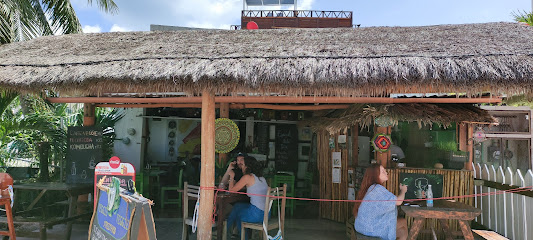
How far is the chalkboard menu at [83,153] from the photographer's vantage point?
6.97 m

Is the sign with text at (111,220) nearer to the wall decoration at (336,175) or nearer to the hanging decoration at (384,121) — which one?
the hanging decoration at (384,121)

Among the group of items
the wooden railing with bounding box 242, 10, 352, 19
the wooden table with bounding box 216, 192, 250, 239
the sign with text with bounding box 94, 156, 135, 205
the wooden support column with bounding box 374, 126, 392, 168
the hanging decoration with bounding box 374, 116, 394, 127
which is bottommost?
the wooden table with bounding box 216, 192, 250, 239

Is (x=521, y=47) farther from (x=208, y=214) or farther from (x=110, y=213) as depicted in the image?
(x=110, y=213)

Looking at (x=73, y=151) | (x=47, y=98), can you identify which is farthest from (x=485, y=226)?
(x=47, y=98)

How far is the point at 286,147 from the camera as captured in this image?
34.3 feet

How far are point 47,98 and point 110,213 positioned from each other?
168 inches

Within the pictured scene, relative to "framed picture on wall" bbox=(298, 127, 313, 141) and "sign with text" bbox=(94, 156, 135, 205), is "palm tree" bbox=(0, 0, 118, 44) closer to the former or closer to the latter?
"framed picture on wall" bbox=(298, 127, 313, 141)

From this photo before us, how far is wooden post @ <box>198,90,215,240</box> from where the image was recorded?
→ 489cm

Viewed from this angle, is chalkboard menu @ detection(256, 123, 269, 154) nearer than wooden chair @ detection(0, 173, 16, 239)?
No

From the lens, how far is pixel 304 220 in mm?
7578

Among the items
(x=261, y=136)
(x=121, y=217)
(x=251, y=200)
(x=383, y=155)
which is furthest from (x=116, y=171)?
(x=261, y=136)

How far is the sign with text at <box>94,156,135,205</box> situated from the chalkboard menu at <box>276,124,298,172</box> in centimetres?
658

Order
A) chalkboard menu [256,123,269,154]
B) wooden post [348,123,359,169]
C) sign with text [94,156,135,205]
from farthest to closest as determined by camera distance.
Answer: chalkboard menu [256,123,269,154], wooden post [348,123,359,169], sign with text [94,156,135,205]

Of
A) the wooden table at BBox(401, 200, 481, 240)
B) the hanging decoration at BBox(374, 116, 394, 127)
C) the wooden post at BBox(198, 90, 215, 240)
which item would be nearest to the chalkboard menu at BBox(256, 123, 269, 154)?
the hanging decoration at BBox(374, 116, 394, 127)
